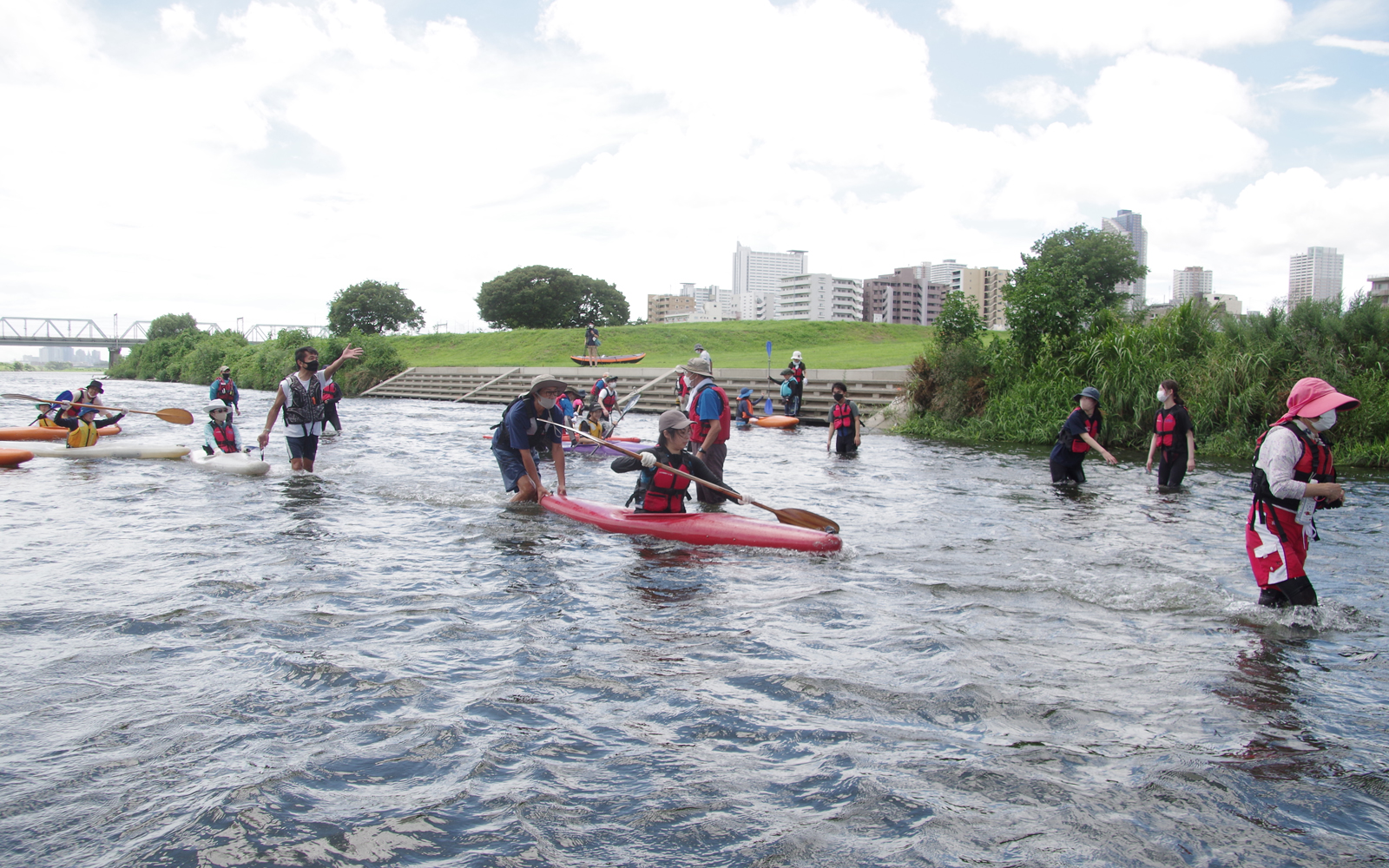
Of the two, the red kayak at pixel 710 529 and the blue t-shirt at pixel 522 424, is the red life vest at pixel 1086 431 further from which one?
the blue t-shirt at pixel 522 424

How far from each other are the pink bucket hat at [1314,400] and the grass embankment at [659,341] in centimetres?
3776

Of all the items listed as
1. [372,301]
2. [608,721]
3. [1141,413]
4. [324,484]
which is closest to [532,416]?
[324,484]

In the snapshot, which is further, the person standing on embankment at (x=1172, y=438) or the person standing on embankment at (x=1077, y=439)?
the person standing on embankment at (x=1172, y=438)

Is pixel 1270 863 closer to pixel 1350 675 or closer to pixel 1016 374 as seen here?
pixel 1350 675

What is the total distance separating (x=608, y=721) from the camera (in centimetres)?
392

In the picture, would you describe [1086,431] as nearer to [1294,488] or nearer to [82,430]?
[1294,488]

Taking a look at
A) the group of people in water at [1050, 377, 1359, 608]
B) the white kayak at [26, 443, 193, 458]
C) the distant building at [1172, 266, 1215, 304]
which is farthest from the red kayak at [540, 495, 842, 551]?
the distant building at [1172, 266, 1215, 304]

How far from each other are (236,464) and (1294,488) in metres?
11.8

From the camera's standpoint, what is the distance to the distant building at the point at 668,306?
19255 cm

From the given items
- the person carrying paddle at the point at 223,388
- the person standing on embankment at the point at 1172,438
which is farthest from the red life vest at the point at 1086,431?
the person carrying paddle at the point at 223,388

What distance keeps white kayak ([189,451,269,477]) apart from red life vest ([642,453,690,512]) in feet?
21.1

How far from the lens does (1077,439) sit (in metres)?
11.0

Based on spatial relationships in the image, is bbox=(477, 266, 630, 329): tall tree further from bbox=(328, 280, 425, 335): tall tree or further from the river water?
the river water

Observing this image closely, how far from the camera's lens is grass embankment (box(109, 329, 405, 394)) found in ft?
144
